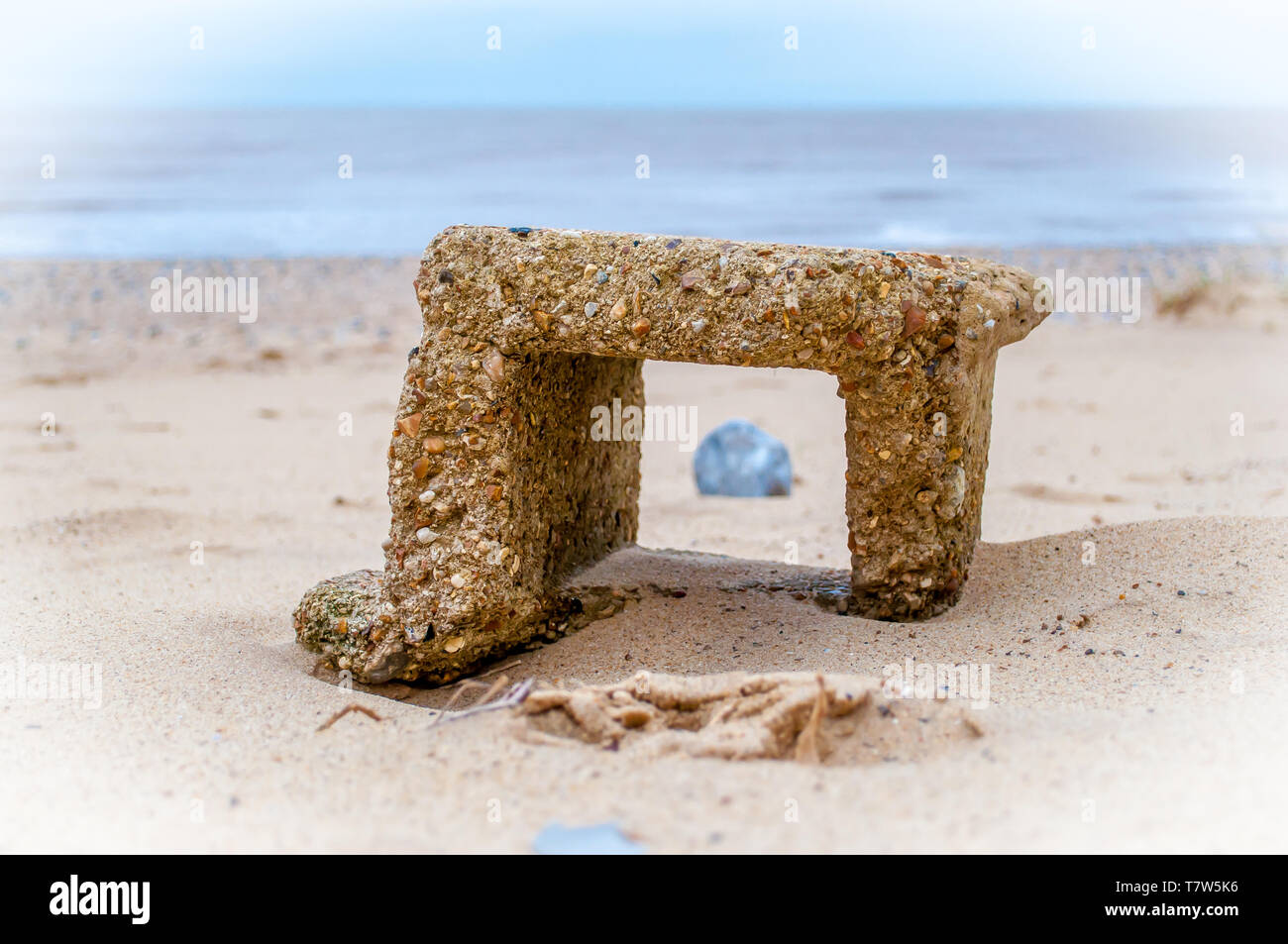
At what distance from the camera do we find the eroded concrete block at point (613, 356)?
3.05 meters

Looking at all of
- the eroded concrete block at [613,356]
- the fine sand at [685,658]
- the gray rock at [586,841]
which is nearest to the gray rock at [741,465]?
the fine sand at [685,658]

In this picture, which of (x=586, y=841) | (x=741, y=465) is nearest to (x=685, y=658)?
(x=586, y=841)

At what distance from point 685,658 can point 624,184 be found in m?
22.6

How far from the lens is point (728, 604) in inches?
148

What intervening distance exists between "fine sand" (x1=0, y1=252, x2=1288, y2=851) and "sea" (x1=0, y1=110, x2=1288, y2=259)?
3101 mm

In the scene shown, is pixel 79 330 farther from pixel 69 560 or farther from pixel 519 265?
pixel 519 265

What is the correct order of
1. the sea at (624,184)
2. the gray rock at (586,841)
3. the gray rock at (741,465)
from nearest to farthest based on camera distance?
the gray rock at (586,841), the gray rock at (741,465), the sea at (624,184)

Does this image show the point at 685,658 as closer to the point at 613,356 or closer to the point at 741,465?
the point at 613,356

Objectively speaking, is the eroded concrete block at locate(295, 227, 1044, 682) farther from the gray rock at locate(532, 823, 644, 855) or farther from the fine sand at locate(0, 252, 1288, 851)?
the gray rock at locate(532, 823, 644, 855)

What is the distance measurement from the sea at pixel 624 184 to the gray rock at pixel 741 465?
2.95 metres

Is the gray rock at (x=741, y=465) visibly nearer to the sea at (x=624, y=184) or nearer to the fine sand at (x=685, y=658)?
the fine sand at (x=685, y=658)

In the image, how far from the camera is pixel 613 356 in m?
3.36
